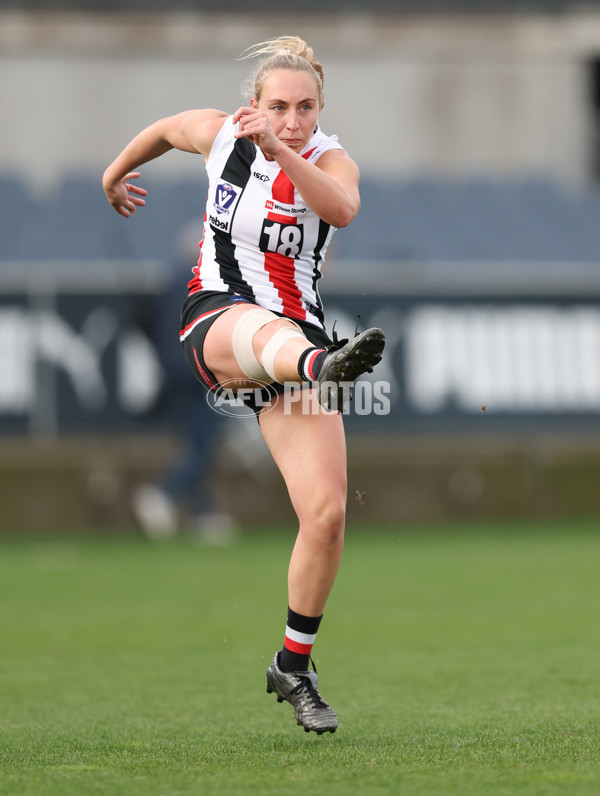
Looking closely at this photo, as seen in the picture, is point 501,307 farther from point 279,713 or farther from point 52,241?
point 279,713

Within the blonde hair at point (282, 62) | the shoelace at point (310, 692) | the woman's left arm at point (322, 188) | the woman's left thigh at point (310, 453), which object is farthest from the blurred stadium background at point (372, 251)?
the blonde hair at point (282, 62)

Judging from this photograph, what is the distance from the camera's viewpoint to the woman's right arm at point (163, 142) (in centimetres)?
411

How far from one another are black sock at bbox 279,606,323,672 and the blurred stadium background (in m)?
0.53

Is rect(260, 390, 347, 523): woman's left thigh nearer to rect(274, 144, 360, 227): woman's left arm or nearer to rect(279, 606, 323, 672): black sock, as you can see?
rect(279, 606, 323, 672): black sock

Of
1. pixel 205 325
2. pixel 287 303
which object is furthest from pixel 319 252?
pixel 205 325

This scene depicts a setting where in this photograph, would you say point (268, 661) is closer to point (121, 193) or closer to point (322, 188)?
point (121, 193)

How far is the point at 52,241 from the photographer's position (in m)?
14.6

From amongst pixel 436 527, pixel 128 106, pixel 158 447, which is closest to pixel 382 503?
pixel 436 527

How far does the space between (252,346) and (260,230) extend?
1.33 ft

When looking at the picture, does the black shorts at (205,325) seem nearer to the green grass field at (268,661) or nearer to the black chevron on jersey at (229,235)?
the black chevron on jersey at (229,235)

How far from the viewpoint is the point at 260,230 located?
157 inches

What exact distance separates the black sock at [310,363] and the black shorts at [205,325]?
0.91 ft

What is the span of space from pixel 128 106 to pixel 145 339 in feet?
26.8

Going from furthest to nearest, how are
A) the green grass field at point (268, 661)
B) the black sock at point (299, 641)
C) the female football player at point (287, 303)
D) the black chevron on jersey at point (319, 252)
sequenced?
the black chevron on jersey at point (319, 252)
the black sock at point (299, 641)
the female football player at point (287, 303)
the green grass field at point (268, 661)
